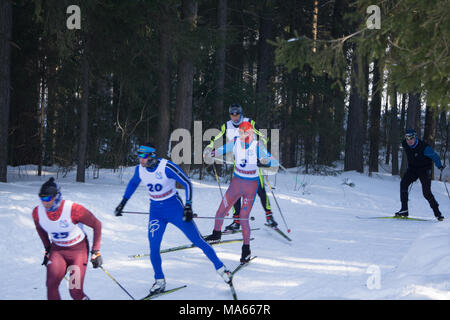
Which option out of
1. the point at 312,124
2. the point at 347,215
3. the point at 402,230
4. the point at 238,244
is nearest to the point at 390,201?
the point at 347,215

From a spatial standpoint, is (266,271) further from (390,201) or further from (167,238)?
(390,201)

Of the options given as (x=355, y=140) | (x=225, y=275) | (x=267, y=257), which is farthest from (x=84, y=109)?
(x=355, y=140)

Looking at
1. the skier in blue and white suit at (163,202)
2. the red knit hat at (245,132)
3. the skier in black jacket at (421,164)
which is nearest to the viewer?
the skier in blue and white suit at (163,202)

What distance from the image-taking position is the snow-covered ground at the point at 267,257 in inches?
210

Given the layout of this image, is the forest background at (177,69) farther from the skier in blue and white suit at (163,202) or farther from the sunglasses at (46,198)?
the sunglasses at (46,198)

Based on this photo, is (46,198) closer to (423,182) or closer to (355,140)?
(423,182)

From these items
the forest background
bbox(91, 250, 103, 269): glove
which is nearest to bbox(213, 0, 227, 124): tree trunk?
the forest background

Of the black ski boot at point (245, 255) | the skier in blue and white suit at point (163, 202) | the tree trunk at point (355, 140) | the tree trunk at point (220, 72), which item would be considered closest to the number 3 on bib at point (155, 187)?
the skier in blue and white suit at point (163, 202)

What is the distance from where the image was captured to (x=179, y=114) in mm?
13711

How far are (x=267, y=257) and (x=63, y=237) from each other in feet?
12.7

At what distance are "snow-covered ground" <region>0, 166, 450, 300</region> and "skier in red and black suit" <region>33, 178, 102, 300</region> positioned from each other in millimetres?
1117

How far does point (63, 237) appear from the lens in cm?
424

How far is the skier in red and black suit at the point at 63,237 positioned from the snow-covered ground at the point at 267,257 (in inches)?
44.0
